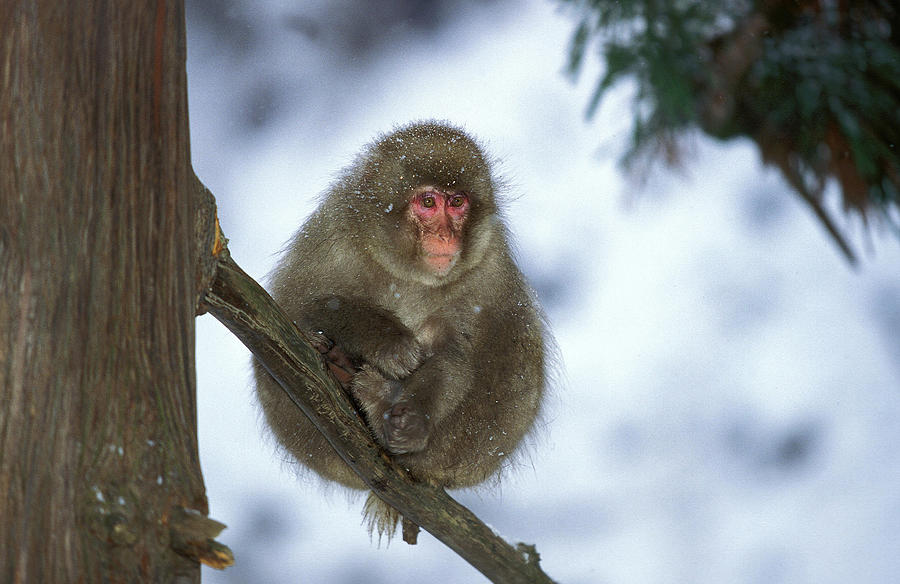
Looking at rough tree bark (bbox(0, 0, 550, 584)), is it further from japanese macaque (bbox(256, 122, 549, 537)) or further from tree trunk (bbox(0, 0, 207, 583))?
japanese macaque (bbox(256, 122, 549, 537))

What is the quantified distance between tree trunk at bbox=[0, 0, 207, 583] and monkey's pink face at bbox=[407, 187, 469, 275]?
1.02 meters

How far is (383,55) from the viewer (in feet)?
13.7

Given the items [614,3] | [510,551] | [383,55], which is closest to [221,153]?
[383,55]

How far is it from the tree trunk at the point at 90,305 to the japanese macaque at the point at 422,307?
33.8 inches

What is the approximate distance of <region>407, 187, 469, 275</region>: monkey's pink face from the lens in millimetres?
2615

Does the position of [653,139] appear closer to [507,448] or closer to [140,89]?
[507,448]

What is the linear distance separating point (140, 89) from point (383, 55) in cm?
266

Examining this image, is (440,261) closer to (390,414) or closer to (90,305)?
(390,414)

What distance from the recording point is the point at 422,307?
9.18 ft

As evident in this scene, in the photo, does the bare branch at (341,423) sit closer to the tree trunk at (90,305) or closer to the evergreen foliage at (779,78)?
A: the tree trunk at (90,305)

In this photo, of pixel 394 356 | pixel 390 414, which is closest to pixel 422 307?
pixel 394 356

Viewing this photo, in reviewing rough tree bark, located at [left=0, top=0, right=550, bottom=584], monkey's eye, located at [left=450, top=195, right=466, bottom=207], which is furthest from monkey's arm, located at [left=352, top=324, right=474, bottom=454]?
rough tree bark, located at [left=0, top=0, right=550, bottom=584]

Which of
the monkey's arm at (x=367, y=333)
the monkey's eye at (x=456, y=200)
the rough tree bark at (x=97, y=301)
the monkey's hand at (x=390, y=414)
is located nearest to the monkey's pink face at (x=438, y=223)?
the monkey's eye at (x=456, y=200)

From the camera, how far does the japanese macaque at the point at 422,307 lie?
2545mm
